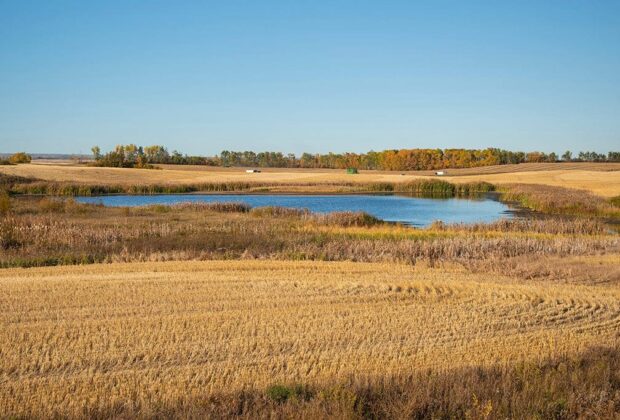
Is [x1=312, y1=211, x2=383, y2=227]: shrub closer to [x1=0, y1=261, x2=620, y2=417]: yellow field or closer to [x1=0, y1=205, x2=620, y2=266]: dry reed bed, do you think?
[x1=0, y1=205, x2=620, y2=266]: dry reed bed

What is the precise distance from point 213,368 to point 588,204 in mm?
43454

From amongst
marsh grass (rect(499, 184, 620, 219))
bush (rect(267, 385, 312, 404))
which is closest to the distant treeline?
marsh grass (rect(499, 184, 620, 219))

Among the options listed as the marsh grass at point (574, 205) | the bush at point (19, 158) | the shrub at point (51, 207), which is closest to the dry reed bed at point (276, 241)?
the shrub at point (51, 207)

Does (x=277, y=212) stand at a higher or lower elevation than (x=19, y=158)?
lower

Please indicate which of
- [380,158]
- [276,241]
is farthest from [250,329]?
[380,158]

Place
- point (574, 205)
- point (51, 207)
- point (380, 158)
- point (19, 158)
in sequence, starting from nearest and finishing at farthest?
point (51, 207) < point (574, 205) < point (19, 158) < point (380, 158)

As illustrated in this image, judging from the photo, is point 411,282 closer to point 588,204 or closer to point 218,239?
point 218,239

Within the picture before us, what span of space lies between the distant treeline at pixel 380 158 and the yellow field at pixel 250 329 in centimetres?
13346

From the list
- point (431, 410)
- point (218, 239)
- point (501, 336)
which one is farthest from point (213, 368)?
point (218, 239)

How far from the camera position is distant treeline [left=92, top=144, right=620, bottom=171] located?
159 m

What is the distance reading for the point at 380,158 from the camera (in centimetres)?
17488

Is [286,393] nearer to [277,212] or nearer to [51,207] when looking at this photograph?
[277,212]

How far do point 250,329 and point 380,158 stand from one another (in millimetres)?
165583

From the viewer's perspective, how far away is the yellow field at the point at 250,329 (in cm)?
871
